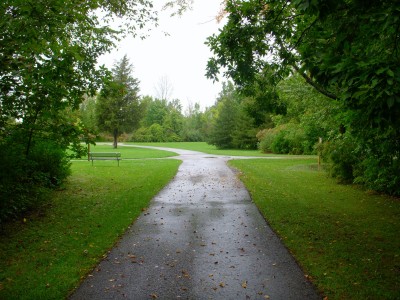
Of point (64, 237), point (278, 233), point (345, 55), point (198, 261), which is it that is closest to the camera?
point (345, 55)

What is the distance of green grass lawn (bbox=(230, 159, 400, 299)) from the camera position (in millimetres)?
4477

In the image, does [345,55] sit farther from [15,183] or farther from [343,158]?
[343,158]

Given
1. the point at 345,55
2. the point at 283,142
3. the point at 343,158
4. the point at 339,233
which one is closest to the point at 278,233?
the point at 339,233

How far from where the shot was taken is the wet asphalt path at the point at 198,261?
4.23 m

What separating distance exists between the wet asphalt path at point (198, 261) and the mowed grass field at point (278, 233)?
0.89ft

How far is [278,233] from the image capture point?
22.2ft

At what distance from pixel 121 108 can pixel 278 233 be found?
1818 inches

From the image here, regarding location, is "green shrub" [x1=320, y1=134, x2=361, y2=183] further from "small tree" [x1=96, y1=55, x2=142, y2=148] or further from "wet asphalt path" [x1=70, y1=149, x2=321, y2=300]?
"small tree" [x1=96, y1=55, x2=142, y2=148]

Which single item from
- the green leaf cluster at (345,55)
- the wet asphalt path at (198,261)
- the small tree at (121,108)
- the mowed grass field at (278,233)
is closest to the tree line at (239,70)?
the green leaf cluster at (345,55)

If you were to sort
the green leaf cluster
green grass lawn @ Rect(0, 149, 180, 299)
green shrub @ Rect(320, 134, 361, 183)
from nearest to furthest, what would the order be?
the green leaf cluster
green grass lawn @ Rect(0, 149, 180, 299)
green shrub @ Rect(320, 134, 361, 183)

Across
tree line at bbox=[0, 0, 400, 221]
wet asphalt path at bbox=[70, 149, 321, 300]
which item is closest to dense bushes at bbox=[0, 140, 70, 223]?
tree line at bbox=[0, 0, 400, 221]

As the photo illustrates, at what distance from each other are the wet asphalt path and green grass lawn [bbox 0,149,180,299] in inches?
12.2

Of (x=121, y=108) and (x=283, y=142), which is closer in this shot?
(x=283, y=142)

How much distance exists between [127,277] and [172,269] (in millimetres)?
656
